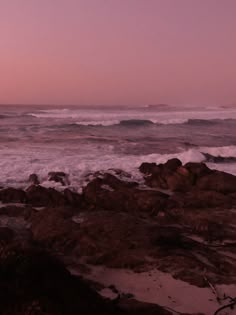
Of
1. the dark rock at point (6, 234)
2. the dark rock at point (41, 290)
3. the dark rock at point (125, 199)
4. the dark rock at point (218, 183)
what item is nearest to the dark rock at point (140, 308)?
the dark rock at point (41, 290)

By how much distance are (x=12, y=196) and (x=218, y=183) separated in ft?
16.7

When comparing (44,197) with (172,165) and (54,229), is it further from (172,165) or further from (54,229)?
(172,165)

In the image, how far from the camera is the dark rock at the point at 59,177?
35.0ft

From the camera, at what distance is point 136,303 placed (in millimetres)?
4508

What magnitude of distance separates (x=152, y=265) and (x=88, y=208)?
10.2 feet

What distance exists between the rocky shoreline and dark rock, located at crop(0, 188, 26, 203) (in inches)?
0.9

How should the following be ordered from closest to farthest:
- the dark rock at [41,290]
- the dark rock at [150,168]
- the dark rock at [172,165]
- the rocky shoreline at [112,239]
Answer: the dark rock at [41,290], the rocky shoreline at [112,239], the dark rock at [172,165], the dark rock at [150,168]

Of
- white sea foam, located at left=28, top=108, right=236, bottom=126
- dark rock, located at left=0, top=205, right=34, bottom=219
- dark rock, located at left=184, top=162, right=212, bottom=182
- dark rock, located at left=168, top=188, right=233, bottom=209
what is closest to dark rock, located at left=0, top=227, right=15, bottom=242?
dark rock, located at left=0, top=205, right=34, bottom=219

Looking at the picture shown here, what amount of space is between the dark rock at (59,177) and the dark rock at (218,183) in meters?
3.64

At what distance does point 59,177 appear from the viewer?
10.9 m

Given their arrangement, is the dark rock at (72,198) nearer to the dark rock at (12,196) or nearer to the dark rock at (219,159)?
the dark rock at (12,196)

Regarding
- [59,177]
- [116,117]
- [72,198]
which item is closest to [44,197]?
[72,198]

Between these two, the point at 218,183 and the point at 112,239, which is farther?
the point at 218,183

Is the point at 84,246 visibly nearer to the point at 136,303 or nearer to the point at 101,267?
the point at 101,267
